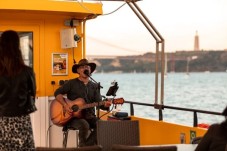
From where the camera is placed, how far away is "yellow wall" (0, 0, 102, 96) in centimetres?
812

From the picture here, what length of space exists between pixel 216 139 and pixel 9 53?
2.24 meters

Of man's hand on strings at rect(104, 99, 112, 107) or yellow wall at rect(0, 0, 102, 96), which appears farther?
yellow wall at rect(0, 0, 102, 96)

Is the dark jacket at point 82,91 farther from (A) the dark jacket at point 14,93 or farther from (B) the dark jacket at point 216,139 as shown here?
(B) the dark jacket at point 216,139

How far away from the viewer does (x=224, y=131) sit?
3715 millimetres

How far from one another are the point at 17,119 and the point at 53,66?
3.32 m

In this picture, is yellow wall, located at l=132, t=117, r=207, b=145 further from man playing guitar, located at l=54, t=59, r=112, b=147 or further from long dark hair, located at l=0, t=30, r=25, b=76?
long dark hair, located at l=0, t=30, r=25, b=76

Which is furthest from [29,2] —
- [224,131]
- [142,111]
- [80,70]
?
[142,111]

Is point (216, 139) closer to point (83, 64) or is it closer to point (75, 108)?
point (75, 108)

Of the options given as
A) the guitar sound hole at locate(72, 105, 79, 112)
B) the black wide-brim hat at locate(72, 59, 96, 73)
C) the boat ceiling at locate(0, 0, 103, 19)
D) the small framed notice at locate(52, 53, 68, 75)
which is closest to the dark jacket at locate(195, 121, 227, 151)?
the guitar sound hole at locate(72, 105, 79, 112)

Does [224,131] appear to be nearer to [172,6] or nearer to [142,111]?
[172,6]

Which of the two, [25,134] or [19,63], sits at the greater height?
[19,63]

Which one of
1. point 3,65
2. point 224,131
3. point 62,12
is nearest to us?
point 224,131

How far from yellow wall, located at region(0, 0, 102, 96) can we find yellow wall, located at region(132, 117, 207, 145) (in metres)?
1.50

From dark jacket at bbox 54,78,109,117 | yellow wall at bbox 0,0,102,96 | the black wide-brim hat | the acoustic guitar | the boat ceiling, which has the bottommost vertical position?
the acoustic guitar
